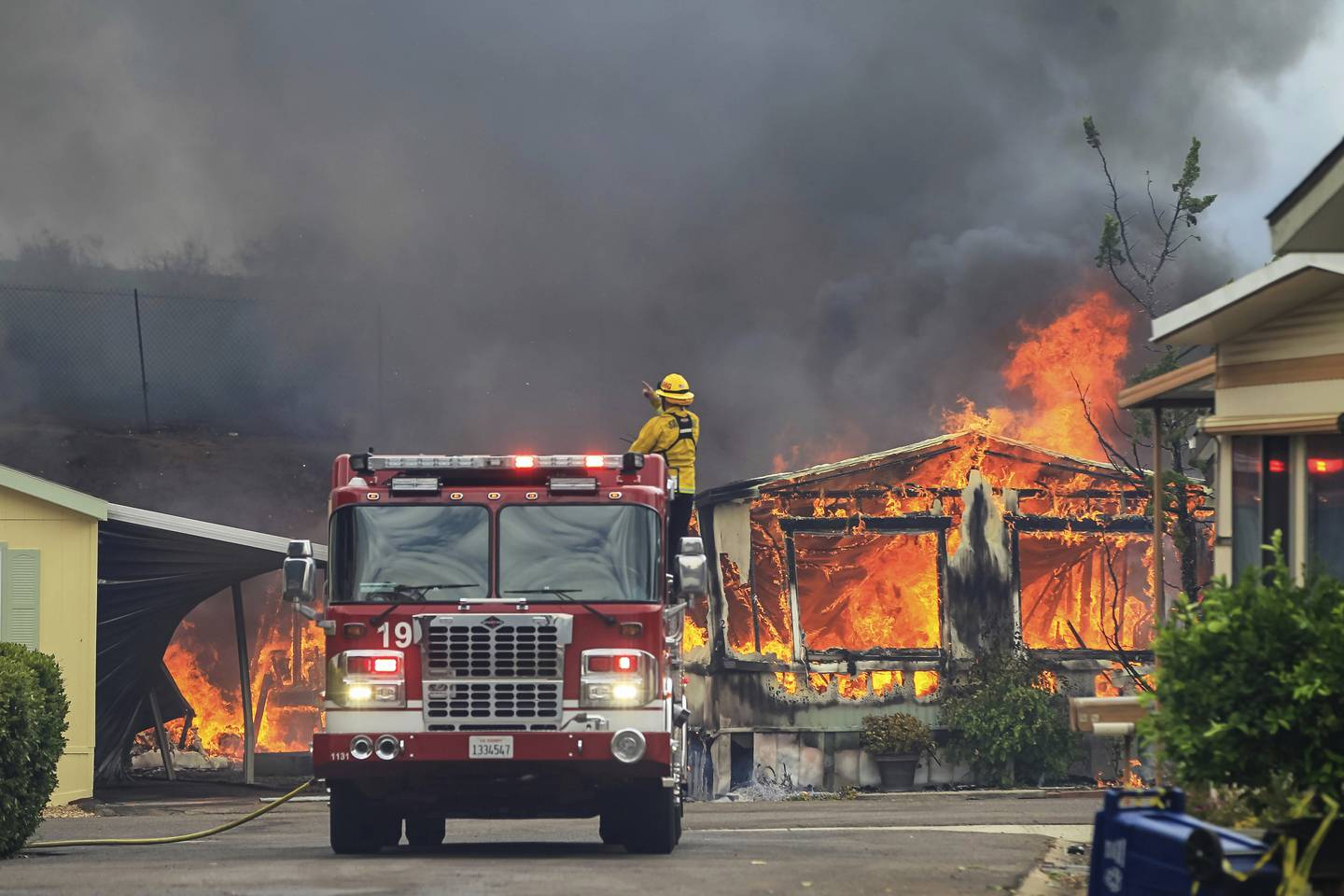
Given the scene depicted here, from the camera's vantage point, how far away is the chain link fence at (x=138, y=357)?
4000 centimetres

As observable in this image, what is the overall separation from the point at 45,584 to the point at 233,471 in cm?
1870

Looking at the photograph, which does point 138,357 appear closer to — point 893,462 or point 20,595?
point 20,595

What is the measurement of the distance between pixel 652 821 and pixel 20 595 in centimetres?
1170

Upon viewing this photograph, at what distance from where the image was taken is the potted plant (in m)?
26.7

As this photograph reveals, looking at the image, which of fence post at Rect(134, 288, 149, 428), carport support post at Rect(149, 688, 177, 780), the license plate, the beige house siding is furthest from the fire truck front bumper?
fence post at Rect(134, 288, 149, 428)

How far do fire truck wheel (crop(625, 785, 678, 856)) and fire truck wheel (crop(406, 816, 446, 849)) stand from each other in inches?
93.4

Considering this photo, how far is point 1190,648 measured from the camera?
8.20 m

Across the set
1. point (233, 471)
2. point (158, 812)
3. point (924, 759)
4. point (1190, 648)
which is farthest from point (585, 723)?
point (233, 471)

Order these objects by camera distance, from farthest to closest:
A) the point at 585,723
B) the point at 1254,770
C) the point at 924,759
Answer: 1. the point at 924,759
2. the point at 585,723
3. the point at 1254,770

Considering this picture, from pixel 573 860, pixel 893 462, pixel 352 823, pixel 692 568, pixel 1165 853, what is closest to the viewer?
pixel 1165 853

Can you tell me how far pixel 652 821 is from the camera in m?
13.1

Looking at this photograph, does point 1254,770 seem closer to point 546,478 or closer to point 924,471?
point 546,478

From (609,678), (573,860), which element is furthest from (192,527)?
(609,678)

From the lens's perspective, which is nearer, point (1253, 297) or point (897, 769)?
point (1253, 297)
